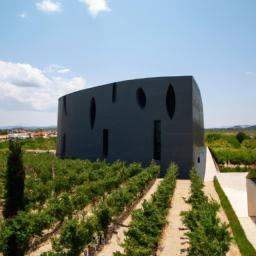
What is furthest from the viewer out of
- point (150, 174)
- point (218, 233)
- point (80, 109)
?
point (80, 109)

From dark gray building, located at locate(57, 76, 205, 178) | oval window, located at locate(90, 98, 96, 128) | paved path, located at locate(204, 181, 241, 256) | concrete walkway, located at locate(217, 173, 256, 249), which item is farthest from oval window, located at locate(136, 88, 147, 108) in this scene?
concrete walkway, located at locate(217, 173, 256, 249)

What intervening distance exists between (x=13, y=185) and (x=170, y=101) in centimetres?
1963

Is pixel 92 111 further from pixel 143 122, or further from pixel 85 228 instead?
pixel 85 228

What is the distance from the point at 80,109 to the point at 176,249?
101 feet

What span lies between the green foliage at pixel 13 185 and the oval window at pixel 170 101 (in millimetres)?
18230

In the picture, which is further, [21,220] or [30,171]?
[30,171]

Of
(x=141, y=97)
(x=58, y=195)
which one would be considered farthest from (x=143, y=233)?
(x=141, y=97)

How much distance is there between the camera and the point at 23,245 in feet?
36.4

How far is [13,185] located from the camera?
47.2ft

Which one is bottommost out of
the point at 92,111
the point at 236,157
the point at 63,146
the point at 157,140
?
the point at 236,157

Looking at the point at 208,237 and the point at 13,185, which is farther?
Answer: the point at 13,185

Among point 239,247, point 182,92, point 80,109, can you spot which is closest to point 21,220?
point 239,247

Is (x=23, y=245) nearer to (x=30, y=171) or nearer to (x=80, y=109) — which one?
(x=30, y=171)

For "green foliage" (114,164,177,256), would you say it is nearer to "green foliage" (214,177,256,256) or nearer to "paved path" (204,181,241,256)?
"paved path" (204,181,241,256)
